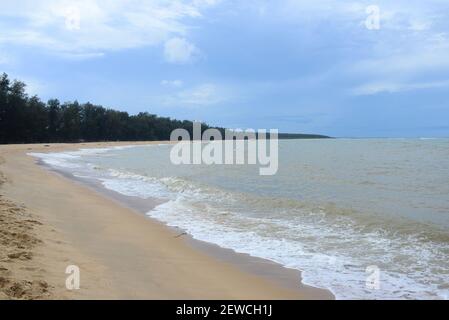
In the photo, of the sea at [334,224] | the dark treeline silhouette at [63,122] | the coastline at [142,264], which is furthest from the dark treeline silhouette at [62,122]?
the coastline at [142,264]

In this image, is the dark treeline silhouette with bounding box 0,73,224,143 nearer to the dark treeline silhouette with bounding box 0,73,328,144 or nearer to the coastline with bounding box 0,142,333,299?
the dark treeline silhouette with bounding box 0,73,328,144

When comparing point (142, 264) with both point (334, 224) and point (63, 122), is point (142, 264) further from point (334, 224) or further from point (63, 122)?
point (63, 122)

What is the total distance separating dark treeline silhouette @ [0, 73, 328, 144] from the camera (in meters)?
63.2

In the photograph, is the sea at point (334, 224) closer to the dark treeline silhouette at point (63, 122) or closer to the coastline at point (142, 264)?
the coastline at point (142, 264)

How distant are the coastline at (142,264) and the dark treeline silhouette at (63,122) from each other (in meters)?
59.7

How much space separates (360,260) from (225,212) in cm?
509

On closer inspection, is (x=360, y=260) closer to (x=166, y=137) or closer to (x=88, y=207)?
(x=88, y=207)

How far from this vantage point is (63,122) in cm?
8106

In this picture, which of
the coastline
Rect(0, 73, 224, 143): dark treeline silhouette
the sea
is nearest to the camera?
the coastline

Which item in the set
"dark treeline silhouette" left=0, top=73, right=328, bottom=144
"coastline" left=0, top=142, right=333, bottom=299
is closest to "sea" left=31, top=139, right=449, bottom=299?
"coastline" left=0, top=142, right=333, bottom=299

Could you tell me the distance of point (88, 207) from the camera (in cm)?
1143

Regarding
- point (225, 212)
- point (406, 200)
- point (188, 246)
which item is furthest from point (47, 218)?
point (406, 200)

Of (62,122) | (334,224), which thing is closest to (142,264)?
(334,224)

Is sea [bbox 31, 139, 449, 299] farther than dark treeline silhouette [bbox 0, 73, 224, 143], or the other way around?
dark treeline silhouette [bbox 0, 73, 224, 143]
